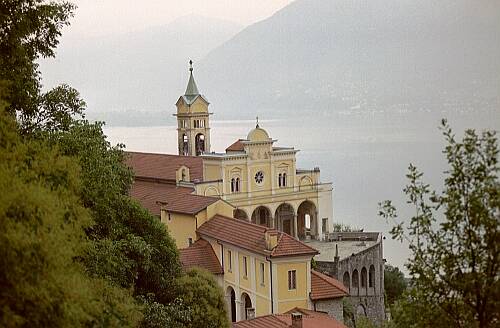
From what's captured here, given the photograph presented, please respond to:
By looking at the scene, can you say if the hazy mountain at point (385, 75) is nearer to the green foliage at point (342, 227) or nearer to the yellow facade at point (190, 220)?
the green foliage at point (342, 227)

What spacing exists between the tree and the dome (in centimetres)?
3476

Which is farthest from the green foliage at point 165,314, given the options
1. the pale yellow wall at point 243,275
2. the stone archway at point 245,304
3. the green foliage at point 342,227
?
the green foliage at point 342,227

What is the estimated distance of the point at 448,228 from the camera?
7094 millimetres

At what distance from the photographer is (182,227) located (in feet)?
104

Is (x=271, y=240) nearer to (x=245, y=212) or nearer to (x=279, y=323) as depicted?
(x=279, y=323)

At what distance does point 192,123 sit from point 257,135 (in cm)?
804

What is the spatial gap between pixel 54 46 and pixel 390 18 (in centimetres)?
17693

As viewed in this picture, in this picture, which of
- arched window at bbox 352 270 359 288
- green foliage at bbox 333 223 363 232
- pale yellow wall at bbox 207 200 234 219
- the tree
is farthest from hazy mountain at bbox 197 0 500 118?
the tree

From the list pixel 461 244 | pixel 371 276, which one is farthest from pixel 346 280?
pixel 461 244

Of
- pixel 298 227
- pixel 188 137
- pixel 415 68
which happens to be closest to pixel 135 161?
pixel 188 137

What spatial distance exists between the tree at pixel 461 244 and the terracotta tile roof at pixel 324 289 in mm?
17064

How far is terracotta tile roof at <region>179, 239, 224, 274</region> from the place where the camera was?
2758cm

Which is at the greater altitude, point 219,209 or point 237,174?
point 237,174

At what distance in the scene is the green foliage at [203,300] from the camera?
14875 mm
